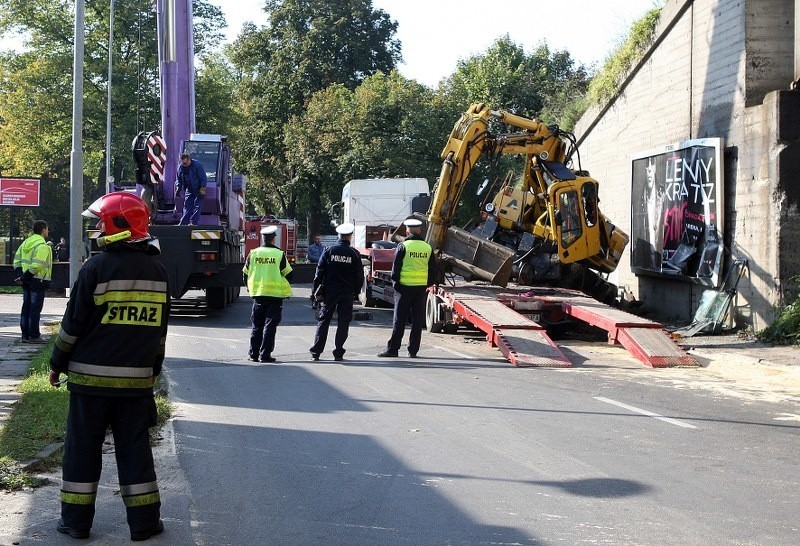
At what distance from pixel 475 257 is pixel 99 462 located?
13488 millimetres

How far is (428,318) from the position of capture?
17.7m

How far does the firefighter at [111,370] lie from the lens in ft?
17.3

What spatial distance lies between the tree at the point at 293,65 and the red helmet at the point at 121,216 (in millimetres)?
47092

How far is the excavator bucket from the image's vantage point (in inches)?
713

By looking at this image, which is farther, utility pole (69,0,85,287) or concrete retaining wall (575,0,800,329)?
utility pole (69,0,85,287)

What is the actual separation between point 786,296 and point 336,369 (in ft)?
24.0

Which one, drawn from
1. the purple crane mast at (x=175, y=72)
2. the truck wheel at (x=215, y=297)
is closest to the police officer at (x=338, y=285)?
the truck wheel at (x=215, y=297)

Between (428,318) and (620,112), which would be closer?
(428,318)

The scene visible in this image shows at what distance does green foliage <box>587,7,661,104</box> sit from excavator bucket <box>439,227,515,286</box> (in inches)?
240

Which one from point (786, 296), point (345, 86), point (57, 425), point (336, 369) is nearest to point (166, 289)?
point (57, 425)

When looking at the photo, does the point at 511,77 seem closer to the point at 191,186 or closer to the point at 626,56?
the point at 626,56

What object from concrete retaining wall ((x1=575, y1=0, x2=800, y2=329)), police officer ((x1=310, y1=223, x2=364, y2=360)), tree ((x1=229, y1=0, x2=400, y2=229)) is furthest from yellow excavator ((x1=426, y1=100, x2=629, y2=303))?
tree ((x1=229, y1=0, x2=400, y2=229))

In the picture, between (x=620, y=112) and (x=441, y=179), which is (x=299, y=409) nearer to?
(x=441, y=179)

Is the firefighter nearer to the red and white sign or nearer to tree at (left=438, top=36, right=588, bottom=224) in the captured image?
the red and white sign
